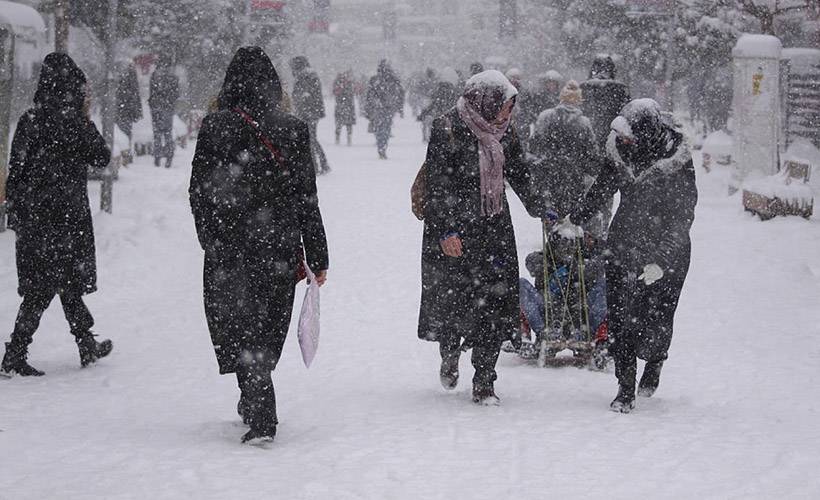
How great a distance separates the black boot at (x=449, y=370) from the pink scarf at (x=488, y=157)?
3.01 ft

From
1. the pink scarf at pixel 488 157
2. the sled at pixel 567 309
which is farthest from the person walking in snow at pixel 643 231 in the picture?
the sled at pixel 567 309

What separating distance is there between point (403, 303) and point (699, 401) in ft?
12.3

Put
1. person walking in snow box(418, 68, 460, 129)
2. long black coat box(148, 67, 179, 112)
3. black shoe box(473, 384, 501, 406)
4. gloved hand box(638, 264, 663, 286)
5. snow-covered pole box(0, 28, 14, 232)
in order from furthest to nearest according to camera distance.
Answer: person walking in snow box(418, 68, 460, 129), long black coat box(148, 67, 179, 112), snow-covered pole box(0, 28, 14, 232), black shoe box(473, 384, 501, 406), gloved hand box(638, 264, 663, 286)

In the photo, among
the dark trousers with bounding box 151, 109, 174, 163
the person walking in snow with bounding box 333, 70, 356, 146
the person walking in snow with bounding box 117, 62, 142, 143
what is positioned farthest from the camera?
the person walking in snow with bounding box 333, 70, 356, 146

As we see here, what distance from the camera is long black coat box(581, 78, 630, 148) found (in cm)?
1116

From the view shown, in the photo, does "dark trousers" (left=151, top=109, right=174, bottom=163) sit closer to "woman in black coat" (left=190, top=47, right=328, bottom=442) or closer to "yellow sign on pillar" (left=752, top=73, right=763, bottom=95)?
"yellow sign on pillar" (left=752, top=73, right=763, bottom=95)

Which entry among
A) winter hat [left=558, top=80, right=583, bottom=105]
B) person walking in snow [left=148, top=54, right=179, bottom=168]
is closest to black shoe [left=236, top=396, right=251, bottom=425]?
winter hat [left=558, top=80, right=583, bottom=105]

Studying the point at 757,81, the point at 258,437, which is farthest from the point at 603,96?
the point at 757,81

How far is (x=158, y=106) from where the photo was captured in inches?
794

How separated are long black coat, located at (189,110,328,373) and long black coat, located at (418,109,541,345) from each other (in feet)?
3.77

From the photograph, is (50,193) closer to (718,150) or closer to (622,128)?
(622,128)

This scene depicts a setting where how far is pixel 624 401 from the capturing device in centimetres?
661

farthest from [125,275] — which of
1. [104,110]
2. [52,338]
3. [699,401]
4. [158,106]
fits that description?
[158,106]

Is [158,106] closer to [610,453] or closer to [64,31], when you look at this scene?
[64,31]
